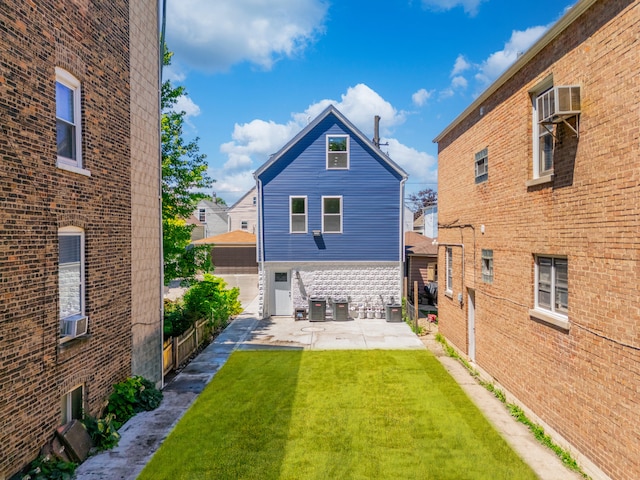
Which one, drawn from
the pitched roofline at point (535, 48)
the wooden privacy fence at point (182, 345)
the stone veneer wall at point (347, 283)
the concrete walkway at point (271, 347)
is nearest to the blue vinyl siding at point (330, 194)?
the stone veneer wall at point (347, 283)

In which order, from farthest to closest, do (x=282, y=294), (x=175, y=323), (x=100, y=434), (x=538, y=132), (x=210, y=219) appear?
(x=210, y=219) < (x=282, y=294) < (x=175, y=323) < (x=538, y=132) < (x=100, y=434)

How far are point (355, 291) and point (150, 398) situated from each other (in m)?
11.1

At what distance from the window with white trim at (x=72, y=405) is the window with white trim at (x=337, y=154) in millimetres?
13645

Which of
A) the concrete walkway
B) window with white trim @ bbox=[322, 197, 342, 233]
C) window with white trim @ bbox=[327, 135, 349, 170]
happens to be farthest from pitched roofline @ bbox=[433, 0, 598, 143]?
window with white trim @ bbox=[322, 197, 342, 233]

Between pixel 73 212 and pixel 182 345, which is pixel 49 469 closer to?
pixel 73 212

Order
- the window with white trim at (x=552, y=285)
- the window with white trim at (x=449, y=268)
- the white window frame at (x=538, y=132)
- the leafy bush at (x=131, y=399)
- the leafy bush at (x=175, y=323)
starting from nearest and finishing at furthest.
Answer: the window with white trim at (x=552, y=285)
the white window frame at (x=538, y=132)
the leafy bush at (x=131, y=399)
the leafy bush at (x=175, y=323)
the window with white trim at (x=449, y=268)

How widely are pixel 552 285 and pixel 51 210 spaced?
8753mm

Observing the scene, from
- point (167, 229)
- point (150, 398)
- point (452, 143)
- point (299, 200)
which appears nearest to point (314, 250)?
point (299, 200)

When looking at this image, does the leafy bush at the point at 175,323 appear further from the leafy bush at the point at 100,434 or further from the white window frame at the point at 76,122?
the white window frame at the point at 76,122

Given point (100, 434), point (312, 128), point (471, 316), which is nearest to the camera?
point (100, 434)

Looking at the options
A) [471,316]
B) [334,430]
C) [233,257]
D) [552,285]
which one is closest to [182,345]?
[334,430]

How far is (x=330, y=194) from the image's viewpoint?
18516mm

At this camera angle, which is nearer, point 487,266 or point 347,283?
point 487,266

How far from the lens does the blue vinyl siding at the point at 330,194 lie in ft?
60.5
